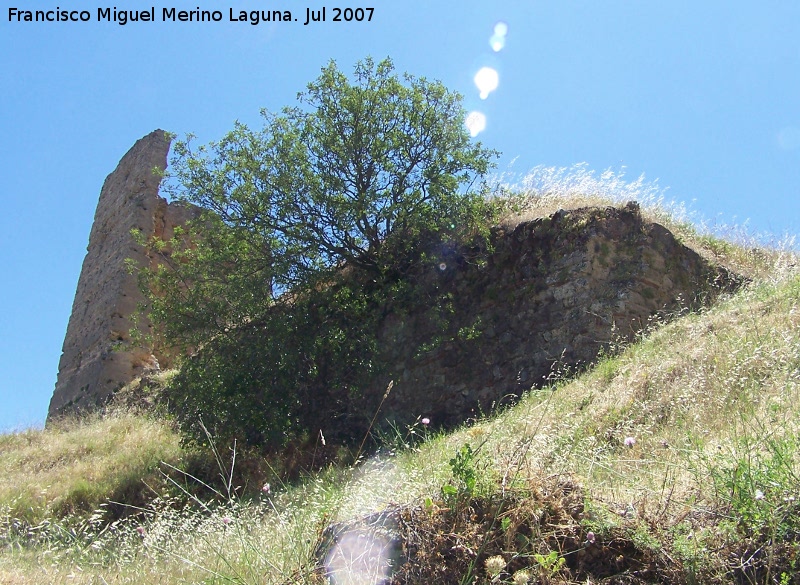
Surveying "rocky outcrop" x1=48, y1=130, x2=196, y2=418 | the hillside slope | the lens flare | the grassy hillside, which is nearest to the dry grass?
"rocky outcrop" x1=48, y1=130, x2=196, y2=418

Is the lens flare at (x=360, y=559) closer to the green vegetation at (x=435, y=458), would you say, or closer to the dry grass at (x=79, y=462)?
the green vegetation at (x=435, y=458)

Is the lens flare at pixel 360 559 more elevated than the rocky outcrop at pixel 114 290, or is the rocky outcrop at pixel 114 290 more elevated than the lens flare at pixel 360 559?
the rocky outcrop at pixel 114 290

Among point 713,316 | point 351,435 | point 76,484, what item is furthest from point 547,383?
point 76,484

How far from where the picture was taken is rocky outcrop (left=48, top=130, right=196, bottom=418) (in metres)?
13.5

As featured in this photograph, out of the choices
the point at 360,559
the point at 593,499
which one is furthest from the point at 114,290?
the point at 593,499

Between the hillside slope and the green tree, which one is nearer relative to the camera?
the hillside slope

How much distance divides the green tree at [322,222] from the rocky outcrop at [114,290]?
4260 mm

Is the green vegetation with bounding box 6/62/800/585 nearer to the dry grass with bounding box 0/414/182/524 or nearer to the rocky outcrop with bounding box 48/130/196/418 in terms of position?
the dry grass with bounding box 0/414/182/524

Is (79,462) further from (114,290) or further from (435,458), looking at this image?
(435,458)

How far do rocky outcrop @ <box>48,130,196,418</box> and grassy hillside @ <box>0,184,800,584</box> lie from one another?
8.10 meters

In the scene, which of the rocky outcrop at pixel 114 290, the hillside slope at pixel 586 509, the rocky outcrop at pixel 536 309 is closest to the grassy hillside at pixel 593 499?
the hillside slope at pixel 586 509

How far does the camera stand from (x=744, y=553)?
244cm

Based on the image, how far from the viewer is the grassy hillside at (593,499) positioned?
100.0 inches

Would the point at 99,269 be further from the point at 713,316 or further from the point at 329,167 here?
the point at 713,316
